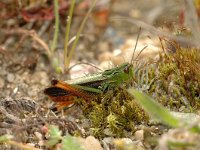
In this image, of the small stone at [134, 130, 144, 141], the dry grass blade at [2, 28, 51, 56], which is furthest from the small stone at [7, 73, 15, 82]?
the small stone at [134, 130, 144, 141]

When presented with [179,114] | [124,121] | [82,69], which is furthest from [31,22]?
[179,114]

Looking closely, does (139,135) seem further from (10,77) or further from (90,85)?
(10,77)

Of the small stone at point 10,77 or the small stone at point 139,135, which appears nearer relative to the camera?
the small stone at point 139,135

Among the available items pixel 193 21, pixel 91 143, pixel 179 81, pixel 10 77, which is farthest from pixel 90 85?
pixel 10 77

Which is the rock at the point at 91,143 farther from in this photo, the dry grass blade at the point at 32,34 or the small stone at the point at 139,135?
the dry grass blade at the point at 32,34

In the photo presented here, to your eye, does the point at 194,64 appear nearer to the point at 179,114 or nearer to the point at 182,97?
the point at 182,97

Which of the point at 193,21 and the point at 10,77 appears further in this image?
the point at 10,77

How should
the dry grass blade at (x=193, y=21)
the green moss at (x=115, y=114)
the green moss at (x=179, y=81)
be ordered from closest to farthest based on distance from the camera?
the dry grass blade at (x=193, y=21) → the green moss at (x=115, y=114) → the green moss at (x=179, y=81)

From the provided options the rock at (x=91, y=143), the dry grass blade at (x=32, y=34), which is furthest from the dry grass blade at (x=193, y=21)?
the dry grass blade at (x=32, y=34)
